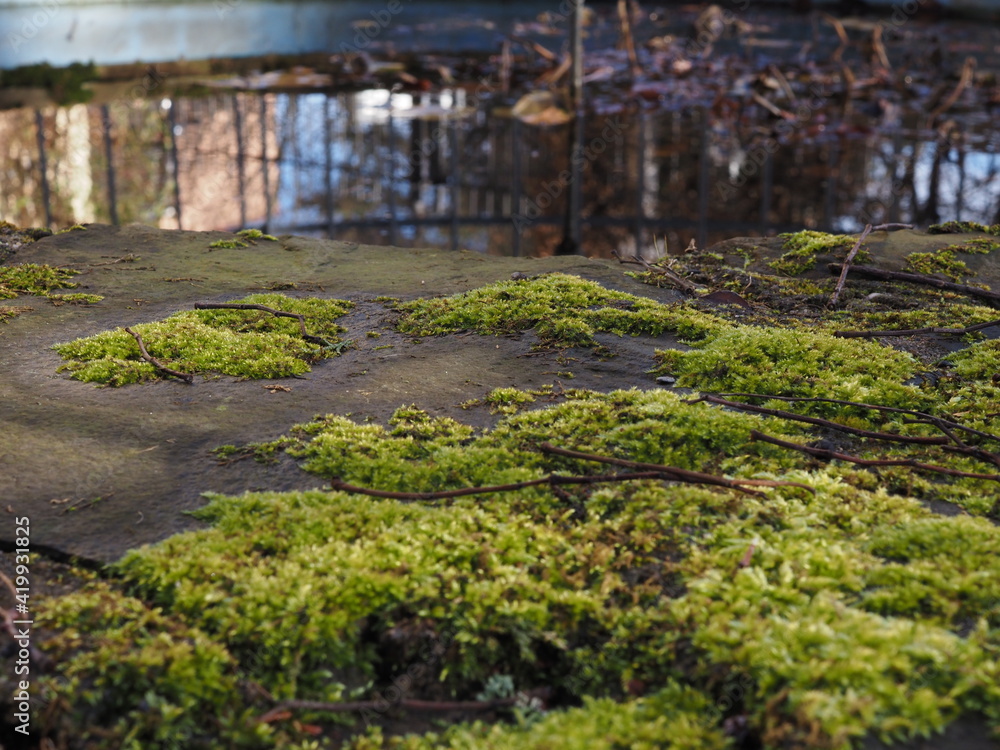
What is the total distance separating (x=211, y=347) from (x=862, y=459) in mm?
2115

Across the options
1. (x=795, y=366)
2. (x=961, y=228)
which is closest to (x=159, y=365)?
(x=795, y=366)

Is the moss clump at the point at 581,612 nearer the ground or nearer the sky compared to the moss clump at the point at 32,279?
nearer the ground

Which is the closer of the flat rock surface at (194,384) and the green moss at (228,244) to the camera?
the flat rock surface at (194,384)

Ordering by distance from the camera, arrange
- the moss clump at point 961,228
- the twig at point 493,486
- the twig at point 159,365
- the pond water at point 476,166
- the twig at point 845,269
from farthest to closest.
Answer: the pond water at point 476,166 < the moss clump at point 961,228 < the twig at point 845,269 < the twig at point 159,365 < the twig at point 493,486

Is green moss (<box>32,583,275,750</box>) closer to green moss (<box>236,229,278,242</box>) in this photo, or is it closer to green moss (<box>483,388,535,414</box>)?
green moss (<box>483,388,535,414</box>)

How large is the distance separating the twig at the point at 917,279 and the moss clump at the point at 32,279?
3.43 metres

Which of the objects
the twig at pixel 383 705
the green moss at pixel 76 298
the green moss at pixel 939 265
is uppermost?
the green moss at pixel 939 265

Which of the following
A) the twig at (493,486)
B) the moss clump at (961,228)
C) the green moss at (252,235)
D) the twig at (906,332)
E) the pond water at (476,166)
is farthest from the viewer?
the pond water at (476,166)

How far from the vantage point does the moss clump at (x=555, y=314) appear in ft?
10.5

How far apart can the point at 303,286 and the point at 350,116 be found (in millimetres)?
3672

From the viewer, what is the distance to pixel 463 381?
283cm

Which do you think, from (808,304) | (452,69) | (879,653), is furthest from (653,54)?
(879,653)

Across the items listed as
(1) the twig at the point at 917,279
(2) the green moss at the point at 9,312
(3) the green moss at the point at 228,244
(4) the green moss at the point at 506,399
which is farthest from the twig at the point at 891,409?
(3) the green moss at the point at 228,244

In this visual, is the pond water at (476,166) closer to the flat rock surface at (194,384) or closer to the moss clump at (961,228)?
the moss clump at (961,228)
